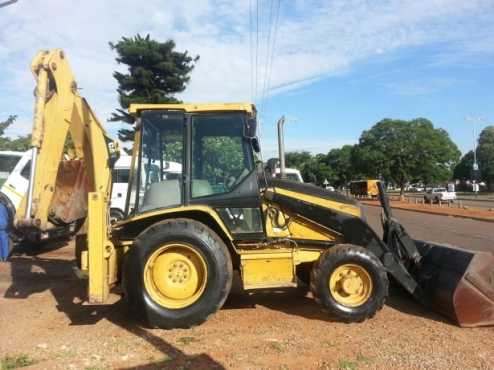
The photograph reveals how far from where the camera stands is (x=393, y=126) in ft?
185

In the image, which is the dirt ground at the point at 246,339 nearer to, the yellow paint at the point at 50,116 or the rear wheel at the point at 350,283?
the rear wheel at the point at 350,283

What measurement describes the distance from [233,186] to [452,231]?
1358 cm

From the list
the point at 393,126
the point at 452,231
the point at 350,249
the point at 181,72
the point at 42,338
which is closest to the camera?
the point at 42,338

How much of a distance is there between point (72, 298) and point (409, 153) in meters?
52.0

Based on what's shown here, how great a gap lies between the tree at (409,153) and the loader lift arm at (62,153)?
49691mm

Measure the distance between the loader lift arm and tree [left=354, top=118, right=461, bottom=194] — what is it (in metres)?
49.7

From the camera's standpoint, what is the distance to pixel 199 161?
239 inches

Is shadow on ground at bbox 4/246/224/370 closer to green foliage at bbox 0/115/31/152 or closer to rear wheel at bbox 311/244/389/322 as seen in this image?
rear wheel at bbox 311/244/389/322

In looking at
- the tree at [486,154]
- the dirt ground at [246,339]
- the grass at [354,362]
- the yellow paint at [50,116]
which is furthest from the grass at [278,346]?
the tree at [486,154]

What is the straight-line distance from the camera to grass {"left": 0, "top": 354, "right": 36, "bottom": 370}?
175 inches

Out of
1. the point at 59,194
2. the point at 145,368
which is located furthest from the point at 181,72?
the point at 145,368

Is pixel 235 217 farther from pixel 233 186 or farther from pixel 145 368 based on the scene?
pixel 145 368

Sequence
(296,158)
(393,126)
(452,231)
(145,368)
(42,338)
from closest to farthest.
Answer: (145,368)
(42,338)
(452,231)
(393,126)
(296,158)

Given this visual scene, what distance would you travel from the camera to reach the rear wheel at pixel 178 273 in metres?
5.52
